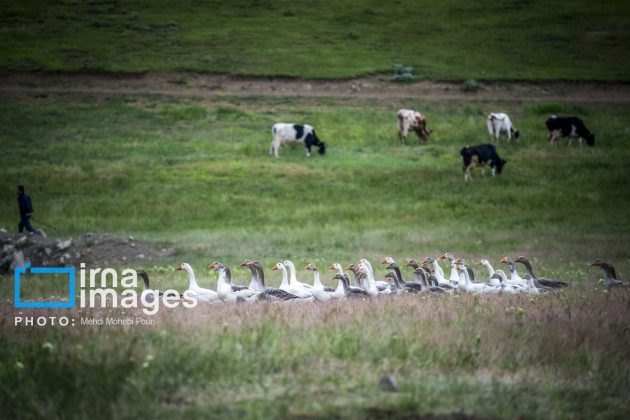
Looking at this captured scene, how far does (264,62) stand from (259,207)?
1468 inches

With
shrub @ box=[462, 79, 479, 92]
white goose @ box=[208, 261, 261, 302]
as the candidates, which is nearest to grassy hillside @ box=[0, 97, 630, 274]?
shrub @ box=[462, 79, 479, 92]

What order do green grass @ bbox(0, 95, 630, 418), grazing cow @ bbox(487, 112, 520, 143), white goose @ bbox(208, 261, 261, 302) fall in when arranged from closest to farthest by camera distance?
green grass @ bbox(0, 95, 630, 418) < white goose @ bbox(208, 261, 261, 302) < grazing cow @ bbox(487, 112, 520, 143)

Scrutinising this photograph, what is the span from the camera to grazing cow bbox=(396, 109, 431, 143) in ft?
175

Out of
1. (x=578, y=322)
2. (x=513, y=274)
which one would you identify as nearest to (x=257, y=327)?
(x=578, y=322)

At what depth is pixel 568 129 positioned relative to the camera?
51531mm

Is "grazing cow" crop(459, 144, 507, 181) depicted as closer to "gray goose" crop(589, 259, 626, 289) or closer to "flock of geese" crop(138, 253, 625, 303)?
"flock of geese" crop(138, 253, 625, 303)

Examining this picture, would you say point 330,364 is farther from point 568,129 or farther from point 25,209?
point 568,129

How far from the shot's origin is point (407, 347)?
1250 cm

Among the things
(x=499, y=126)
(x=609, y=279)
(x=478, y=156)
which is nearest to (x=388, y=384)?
(x=609, y=279)

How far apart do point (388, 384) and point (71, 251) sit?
20655mm

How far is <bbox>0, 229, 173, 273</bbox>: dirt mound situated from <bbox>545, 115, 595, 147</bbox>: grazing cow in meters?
27.4

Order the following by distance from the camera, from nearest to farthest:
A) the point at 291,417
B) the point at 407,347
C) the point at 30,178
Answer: the point at 291,417, the point at 407,347, the point at 30,178

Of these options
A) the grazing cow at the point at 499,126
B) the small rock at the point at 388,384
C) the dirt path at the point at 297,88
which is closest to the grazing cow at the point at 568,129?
the grazing cow at the point at 499,126

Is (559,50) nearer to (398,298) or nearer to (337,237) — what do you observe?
(337,237)
